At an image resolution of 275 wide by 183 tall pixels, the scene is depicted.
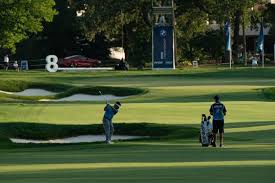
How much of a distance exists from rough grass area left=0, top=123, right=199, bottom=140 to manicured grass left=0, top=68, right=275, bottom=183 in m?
0.04

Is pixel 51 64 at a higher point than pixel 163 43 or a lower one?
lower

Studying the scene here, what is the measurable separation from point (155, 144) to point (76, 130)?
18.3 feet

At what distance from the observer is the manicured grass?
16047mm

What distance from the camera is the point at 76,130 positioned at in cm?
2977

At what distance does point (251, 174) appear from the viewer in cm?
1570

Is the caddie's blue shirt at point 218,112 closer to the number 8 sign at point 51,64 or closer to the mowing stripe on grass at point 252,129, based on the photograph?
the mowing stripe on grass at point 252,129

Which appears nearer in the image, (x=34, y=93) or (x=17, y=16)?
(x=34, y=93)

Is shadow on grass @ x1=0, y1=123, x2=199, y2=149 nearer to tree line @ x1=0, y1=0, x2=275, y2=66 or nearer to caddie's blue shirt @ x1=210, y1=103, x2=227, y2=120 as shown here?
caddie's blue shirt @ x1=210, y1=103, x2=227, y2=120

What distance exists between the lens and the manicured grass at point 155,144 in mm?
16047

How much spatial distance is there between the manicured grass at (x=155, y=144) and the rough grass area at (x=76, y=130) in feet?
0.13

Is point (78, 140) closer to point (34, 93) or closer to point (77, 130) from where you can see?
point (77, 130)

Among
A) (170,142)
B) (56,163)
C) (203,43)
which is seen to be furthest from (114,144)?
(203,43)

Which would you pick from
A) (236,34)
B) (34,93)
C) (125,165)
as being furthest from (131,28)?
(125,165)

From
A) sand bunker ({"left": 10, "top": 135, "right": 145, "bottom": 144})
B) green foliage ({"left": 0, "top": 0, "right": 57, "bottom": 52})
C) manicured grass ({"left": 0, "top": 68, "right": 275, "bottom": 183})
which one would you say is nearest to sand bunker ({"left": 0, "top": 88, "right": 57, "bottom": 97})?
manicured grass ({"left": 0, "top": 68, "right": 275, "bottom": 183})
